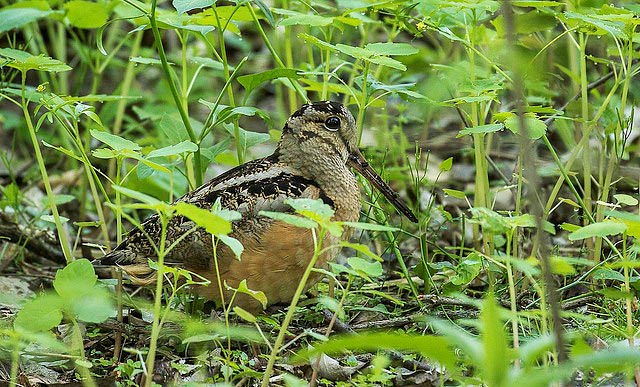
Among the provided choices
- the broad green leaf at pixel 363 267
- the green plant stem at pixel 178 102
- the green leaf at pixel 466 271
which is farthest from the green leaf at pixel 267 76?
the broad green leaf at pixel 363 267

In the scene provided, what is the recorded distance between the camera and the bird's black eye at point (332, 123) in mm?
3832

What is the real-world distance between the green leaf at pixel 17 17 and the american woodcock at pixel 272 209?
0.99 metres

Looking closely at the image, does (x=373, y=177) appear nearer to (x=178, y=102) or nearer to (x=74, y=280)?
(x=178, y=102)

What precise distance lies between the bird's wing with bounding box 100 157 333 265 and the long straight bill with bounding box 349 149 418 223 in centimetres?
31

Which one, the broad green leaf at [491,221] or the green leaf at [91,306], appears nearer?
the green leaf at [91,306]

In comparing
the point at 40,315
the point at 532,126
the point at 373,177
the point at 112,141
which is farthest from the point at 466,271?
the point at 40,315

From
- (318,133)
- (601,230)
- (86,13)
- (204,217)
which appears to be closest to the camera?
(204,217)

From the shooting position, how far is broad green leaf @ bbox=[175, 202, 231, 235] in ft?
7.82

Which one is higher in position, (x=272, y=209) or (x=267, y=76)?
(x=267, y=76)

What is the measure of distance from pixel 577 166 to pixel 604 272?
1.41 meters

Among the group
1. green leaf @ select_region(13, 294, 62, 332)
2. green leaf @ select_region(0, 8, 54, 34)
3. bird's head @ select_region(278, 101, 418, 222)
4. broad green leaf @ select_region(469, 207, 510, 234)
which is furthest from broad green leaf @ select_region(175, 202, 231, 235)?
green leaf @ select_region(0, 8, 54, 34)

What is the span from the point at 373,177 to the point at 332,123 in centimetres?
31

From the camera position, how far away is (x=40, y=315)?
260cm

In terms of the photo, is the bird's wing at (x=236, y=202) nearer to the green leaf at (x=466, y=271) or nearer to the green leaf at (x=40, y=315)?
the green leaf at (x=466, y=271)
